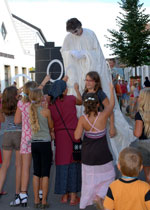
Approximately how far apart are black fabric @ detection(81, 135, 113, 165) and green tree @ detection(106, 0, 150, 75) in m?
25.6

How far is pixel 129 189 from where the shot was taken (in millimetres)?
3148

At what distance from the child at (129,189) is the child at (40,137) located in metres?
1.88

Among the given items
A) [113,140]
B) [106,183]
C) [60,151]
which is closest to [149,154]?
[106,183]

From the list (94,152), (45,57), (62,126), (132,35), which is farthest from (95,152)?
(132,35)

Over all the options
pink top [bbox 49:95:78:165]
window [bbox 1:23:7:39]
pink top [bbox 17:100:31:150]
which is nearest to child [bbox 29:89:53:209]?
pink top [bbox 49:95:78:165]

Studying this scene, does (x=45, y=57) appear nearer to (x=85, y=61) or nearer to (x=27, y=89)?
(x=85, y=61)

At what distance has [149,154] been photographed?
4652mm

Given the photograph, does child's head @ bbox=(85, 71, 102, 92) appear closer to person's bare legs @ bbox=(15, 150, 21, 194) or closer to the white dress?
the white dress

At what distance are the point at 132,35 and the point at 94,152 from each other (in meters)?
25.8

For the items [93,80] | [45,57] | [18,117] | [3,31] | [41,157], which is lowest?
[41,157]

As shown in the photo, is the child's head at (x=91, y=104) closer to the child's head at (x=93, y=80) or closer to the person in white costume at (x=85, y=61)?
the child's head at (x=93, y=80)

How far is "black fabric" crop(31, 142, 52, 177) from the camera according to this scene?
494 centimetres

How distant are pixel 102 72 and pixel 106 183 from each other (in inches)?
92.3

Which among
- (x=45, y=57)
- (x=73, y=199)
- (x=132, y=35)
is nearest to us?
(x=73, y=199)
